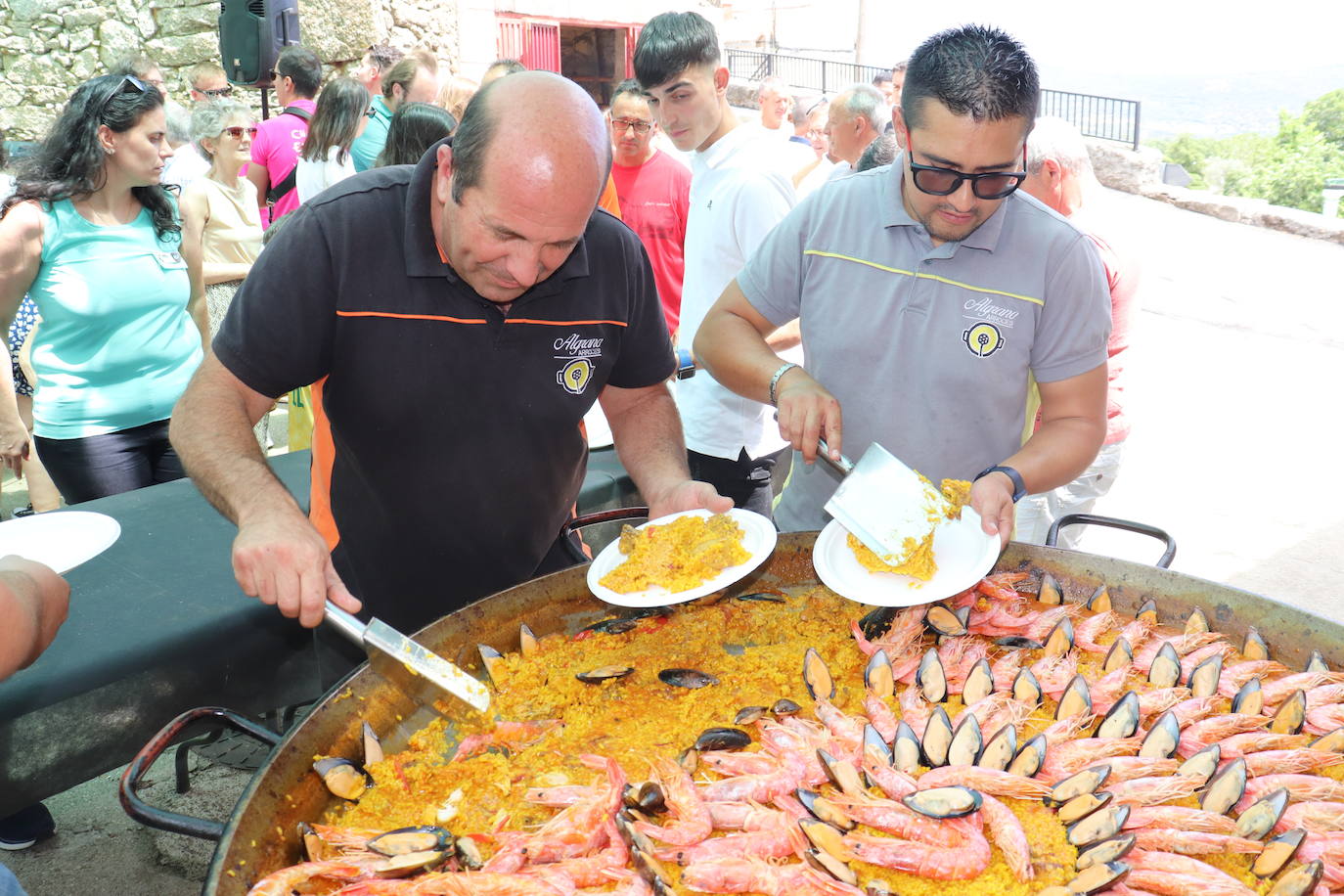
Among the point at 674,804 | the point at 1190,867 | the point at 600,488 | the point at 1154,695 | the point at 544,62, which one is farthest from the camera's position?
the point at 544,62

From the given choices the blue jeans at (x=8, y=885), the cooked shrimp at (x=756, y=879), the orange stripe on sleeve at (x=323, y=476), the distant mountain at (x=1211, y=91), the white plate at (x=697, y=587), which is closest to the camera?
the blue jeans at (x=8, y=885)

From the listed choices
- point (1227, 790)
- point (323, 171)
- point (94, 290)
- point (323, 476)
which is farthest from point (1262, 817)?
point (323, 171)

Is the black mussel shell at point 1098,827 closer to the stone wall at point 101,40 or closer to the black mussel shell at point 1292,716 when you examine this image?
the black mussel shell at point 1292,716

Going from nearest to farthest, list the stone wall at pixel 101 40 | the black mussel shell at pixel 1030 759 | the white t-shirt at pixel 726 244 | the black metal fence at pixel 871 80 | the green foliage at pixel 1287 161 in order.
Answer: the black mussel shell at pixel 1030 759
the white t-shirt at pixel 726 244
the stone wall at pixel 101 40
the black metal fence at pixel 871 80
the green foliage at pixel 1287 161

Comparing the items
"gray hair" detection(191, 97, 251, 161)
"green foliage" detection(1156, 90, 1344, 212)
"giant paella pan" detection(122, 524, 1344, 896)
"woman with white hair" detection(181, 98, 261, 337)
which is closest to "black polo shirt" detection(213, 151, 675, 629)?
"giant paella pan" detection(122, 524, 1344, 896)

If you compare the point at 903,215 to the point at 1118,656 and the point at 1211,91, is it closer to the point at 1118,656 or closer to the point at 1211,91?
the point at 1118,656

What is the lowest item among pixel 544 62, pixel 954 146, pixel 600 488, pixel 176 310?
pixel 600 488

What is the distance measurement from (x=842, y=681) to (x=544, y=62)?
20179mm

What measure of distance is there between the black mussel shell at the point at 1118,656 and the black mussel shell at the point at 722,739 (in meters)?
0.88

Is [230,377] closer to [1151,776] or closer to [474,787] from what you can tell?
[474,787]

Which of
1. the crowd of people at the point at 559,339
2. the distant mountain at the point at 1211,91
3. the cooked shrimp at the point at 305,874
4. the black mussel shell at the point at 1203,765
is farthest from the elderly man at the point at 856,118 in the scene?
the distant mountain at the point at 1211,91

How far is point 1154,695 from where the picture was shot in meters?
2.01

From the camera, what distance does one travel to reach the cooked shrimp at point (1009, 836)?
1574 millimetres

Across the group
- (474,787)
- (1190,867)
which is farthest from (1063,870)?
(474,787)
